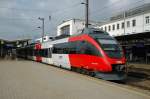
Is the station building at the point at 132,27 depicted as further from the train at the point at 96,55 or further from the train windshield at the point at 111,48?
the train windshield at the point at 111,48

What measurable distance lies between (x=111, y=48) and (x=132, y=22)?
51.4m

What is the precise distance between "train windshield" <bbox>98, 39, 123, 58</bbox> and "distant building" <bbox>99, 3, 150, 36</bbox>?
43.5m

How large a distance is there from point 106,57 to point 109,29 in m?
62.6

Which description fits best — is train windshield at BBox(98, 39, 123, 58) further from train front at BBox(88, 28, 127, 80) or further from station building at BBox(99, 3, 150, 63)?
station building at BBox(99, 3, 150, 63)

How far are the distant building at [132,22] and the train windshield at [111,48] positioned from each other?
143 ft

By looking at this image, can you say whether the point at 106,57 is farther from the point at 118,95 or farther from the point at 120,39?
the point at 120,39

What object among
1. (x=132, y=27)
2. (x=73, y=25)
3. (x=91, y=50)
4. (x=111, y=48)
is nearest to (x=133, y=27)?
(x=132, y=27)

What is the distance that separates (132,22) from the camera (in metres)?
69.2

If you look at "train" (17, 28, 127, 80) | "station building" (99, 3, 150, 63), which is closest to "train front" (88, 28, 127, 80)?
"train" (17, 28, 127, 80)

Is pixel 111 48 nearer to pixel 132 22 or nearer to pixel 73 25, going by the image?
pixel 132 22

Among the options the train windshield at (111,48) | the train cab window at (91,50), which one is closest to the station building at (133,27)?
the train cab window at (91,50)

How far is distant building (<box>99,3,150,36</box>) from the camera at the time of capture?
6475cm

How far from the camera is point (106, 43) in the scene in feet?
64.3

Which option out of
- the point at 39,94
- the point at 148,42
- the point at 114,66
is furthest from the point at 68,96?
the point at 148,42
